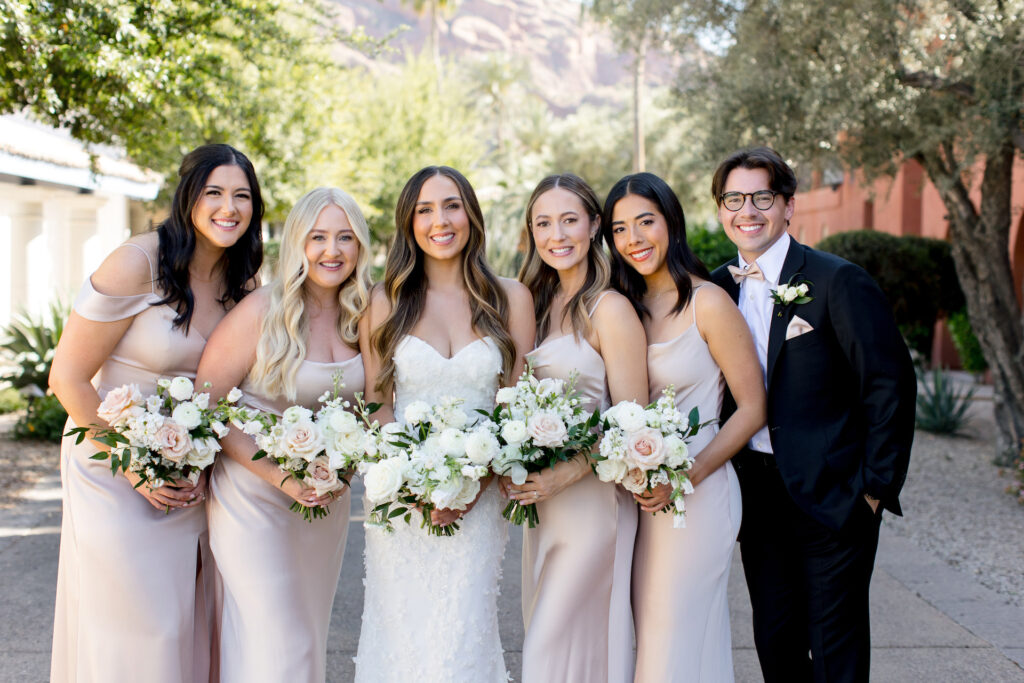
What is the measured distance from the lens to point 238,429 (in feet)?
11.8

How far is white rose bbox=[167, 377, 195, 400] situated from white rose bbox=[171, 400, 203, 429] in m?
0.06

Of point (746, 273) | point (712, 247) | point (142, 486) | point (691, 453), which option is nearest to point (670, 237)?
point (746, 273)

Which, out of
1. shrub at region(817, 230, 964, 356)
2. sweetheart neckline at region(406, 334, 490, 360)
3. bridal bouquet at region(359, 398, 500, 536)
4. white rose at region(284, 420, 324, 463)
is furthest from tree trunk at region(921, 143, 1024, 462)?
white rose at region(284, 420, 324, 463)

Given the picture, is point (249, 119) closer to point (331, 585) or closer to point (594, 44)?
point (331, 585)

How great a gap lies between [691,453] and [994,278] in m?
6.95

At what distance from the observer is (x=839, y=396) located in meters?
3.56

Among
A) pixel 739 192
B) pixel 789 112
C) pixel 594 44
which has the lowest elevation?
pixel 739 192

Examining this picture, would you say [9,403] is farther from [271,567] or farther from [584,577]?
[584,577]

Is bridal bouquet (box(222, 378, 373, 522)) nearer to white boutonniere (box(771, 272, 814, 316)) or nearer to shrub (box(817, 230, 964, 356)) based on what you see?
white boutonniere (box(771, 272, 814, 316))

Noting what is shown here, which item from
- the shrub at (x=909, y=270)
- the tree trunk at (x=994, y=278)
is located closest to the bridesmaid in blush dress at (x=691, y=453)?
the tree trunk at (x=994, y=278)

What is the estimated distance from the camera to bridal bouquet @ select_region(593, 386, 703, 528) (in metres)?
3.16

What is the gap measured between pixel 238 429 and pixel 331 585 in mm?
785

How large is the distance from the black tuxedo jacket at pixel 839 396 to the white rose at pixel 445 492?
134 cm

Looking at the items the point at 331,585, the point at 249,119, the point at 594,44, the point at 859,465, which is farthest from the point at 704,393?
the point at 594,44
